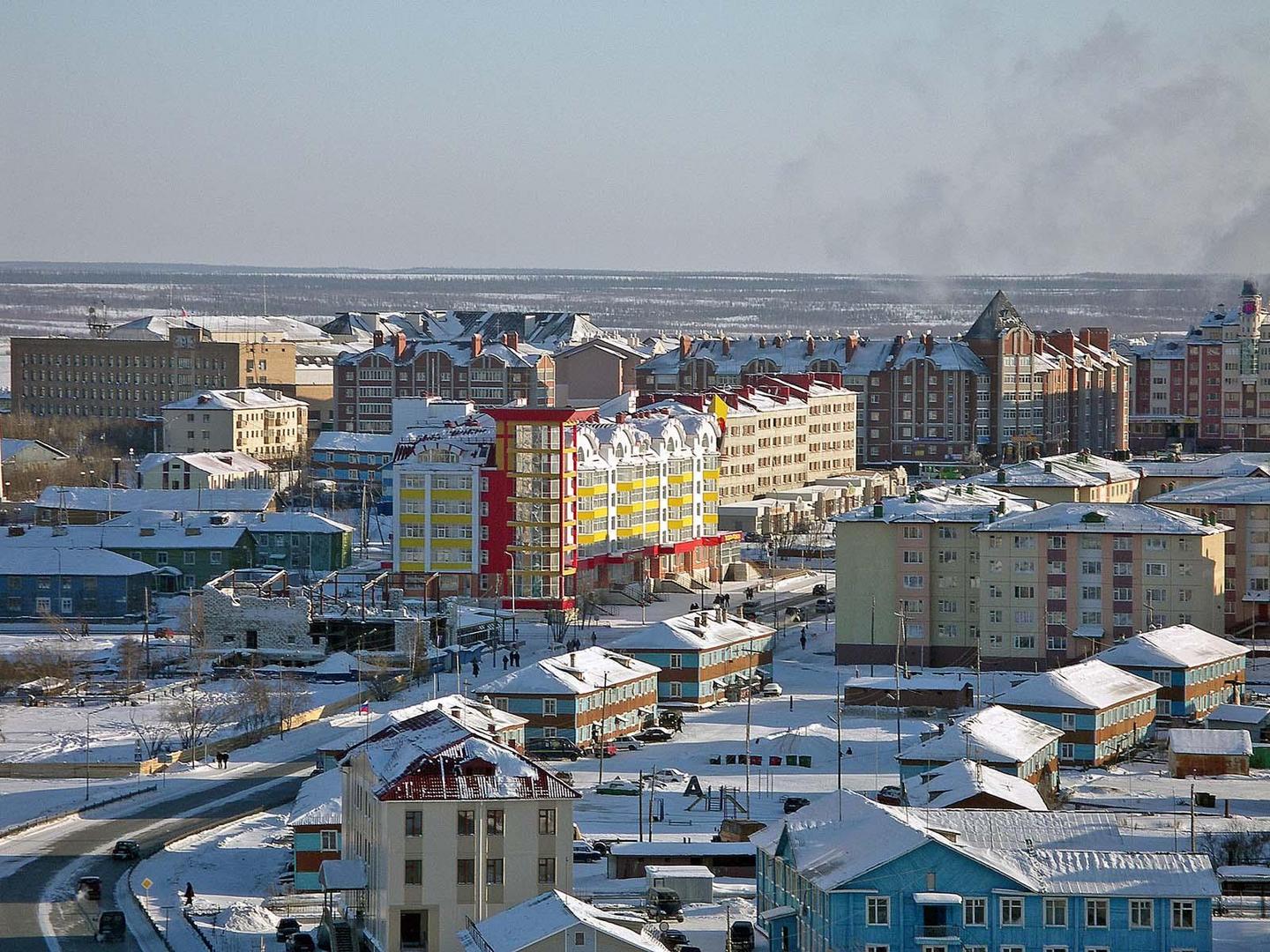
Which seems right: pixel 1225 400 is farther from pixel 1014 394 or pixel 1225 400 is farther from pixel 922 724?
pixel 922 724

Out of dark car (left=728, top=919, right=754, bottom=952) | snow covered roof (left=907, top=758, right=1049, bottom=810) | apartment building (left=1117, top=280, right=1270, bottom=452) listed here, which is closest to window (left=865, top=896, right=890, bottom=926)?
dark car (left=728, top=919, right=754, bottom=952)

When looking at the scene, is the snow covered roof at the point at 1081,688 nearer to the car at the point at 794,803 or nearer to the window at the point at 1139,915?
the car at the point at 794,803

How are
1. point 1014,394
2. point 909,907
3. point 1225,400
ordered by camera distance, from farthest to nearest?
point 1225,400 < point 1014,394 < point 909,907

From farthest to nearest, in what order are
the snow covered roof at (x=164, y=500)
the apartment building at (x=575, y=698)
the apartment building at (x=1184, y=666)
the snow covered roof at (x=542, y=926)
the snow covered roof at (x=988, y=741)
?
the snow covered roof at (x=164, y=500), the apartment building at (x=1184, y=666), the apartment building at (x=575, y=698), the snow covered roof at (x=988, y=741), the snow covered roof at (x=542, y=926)

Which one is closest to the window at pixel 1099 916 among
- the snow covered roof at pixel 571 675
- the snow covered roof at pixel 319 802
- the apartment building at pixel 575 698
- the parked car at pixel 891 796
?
the parked car at pixel 891 796

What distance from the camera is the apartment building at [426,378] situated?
71.6 m

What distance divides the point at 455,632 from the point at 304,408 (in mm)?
33424

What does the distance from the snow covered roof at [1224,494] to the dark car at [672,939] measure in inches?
810

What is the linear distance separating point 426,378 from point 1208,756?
45.9 meters

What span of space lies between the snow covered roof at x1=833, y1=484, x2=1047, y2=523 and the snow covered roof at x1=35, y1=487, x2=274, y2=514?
45.9ft

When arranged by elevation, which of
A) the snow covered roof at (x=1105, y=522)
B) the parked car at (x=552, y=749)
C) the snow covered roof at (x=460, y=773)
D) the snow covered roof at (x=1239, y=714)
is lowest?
the parked car at (x=552, y=749)

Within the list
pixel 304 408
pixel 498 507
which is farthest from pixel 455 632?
pixel 304 408

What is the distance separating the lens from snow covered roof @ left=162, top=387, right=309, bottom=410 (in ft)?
216

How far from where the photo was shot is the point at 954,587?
36562 mm
